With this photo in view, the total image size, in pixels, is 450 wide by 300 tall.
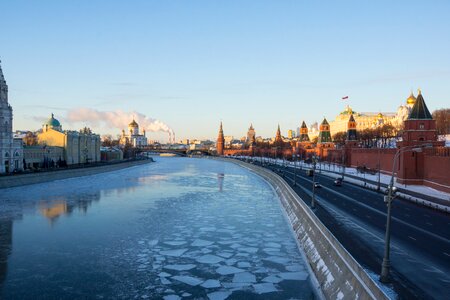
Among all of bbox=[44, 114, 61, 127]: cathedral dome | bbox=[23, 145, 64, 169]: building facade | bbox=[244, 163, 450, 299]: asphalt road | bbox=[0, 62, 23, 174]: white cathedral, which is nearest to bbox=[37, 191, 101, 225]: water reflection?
bbox=[0, 62, 23, 174]: white cathedral

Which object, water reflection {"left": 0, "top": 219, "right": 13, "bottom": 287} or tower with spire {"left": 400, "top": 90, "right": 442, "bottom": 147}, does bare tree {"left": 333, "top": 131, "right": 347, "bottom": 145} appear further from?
water reflection {"left": 0, "top": 219, "right": 13, "bottom": 287}

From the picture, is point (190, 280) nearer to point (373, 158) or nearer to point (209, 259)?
point (209, 259)

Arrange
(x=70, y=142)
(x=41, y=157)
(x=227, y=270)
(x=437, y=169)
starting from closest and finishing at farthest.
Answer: (x=227, y=270), (x=437, y=169), (x=41, y=157), (x=70, y=142)

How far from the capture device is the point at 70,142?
279ft

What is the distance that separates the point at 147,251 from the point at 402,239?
12.7m

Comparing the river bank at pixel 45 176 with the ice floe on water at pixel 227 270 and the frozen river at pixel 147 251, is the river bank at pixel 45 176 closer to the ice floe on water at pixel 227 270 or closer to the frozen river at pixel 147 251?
the frozen river at pixel 147 251

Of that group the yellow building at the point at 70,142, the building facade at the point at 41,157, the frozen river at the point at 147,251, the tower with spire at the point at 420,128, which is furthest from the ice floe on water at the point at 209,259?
the yellow building at the point at 70,142

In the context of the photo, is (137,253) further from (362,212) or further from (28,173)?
(28,173)

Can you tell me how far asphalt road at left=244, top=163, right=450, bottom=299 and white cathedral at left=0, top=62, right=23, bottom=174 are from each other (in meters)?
43.2

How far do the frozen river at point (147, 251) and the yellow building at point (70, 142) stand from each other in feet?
143

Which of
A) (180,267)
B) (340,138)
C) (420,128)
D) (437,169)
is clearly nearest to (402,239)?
(180,267)

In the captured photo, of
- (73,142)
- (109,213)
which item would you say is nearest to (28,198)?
(109,213)

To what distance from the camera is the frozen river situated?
1677cm

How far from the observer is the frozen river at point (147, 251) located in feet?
55.0
